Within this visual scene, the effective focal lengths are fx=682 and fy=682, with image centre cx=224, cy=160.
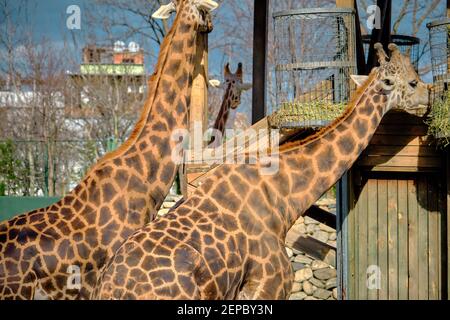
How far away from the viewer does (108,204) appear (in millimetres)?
6125

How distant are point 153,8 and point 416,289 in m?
15.2

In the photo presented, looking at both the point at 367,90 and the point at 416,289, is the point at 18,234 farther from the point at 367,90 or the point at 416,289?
the point at 416,289

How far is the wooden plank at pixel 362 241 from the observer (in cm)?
764

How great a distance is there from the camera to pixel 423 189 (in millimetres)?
7566

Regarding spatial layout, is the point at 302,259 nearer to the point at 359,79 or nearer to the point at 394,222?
the point at 394,222

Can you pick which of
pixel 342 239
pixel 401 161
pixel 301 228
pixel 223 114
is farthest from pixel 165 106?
pixel 301 228

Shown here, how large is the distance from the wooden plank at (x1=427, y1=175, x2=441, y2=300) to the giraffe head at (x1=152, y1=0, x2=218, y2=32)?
2.99 metres

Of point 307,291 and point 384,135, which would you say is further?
point 307,291

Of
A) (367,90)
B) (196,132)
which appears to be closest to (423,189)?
(367,90)

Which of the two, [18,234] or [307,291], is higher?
[18,234]

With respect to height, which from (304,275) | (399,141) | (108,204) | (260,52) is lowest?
(304,275)

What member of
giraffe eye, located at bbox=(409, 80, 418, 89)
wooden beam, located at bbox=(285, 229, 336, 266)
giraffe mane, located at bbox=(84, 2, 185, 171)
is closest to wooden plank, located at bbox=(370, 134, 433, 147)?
giraffe eye, located at bbox=(409, 80, 418, 89)

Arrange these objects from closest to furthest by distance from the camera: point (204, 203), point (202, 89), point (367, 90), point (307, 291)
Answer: point (204, 203)
point (367, 90)
point (202, 89)
point (307, 291)

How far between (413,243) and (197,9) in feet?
11.4
